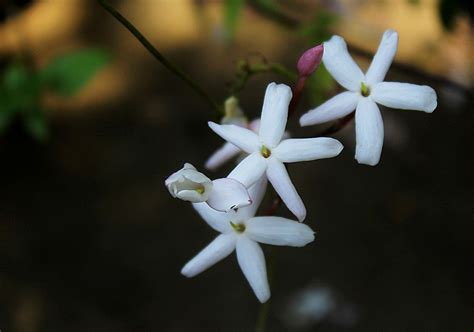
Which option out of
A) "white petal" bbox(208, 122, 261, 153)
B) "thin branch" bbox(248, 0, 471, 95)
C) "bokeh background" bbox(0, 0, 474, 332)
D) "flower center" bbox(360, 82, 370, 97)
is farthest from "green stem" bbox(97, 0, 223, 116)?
"bokeh background" bbox(0, 0, 474, 332)

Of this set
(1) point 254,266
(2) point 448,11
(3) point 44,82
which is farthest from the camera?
(3) point 44,82

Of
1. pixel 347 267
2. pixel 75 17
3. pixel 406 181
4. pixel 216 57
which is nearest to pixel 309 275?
pixel 347 267

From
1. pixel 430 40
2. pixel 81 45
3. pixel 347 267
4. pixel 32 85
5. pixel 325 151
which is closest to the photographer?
pixel 325 151

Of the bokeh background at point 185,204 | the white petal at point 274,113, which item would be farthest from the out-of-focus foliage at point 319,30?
the white petal at point 274,113

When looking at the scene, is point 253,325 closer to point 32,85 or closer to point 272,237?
point 32,85

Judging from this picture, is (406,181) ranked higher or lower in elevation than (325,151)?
lower

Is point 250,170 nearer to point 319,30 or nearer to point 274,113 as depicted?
point 274,113

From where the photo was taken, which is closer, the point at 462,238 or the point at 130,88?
the point at 462,238

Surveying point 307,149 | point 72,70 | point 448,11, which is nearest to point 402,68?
point 448,11
